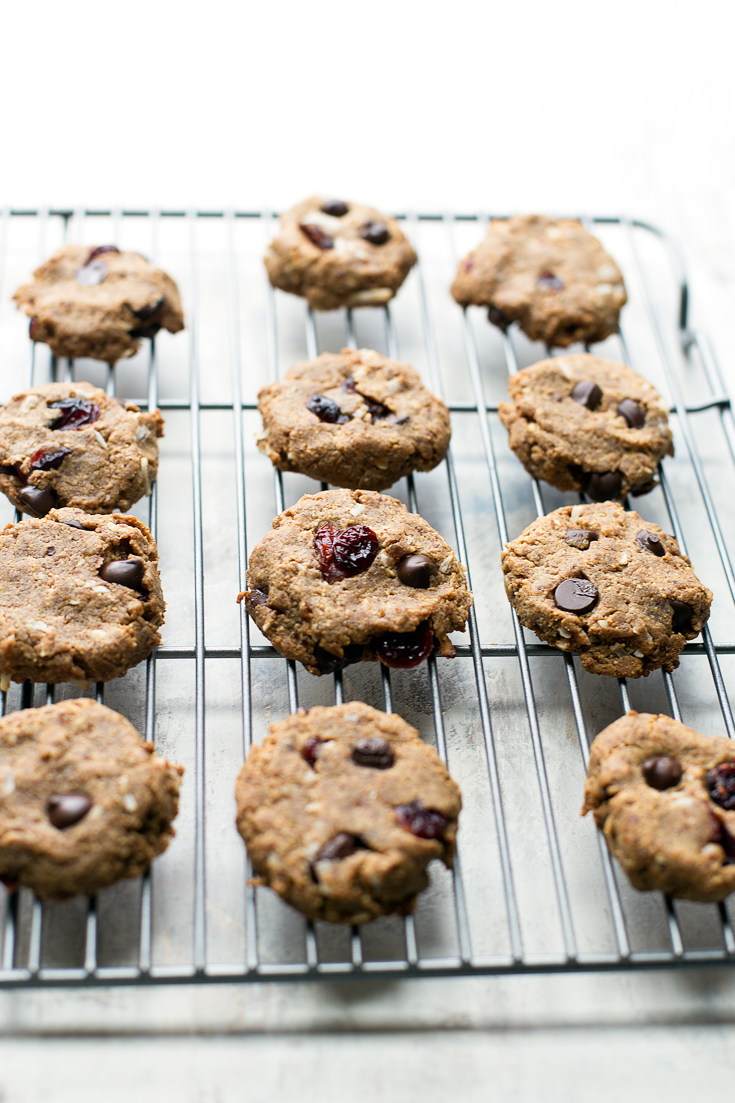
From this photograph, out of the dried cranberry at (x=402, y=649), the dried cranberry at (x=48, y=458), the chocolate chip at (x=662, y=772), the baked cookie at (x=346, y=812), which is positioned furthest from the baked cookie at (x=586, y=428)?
the dried cranberry at (x=48, y=458)

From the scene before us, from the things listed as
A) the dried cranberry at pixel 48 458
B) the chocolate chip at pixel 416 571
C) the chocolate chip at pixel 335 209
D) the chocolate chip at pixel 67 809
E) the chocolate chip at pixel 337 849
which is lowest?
the chocolate chip at pixel 337 849

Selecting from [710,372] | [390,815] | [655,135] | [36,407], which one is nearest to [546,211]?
[655,135]

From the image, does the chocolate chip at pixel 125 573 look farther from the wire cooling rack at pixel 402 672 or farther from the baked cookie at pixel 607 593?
the baked cookie at pixel 607 593

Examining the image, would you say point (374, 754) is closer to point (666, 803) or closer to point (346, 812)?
point (346, 812)

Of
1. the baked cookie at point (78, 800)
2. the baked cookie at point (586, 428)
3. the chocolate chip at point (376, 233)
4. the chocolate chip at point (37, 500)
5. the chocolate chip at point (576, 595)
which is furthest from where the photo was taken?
the chocolate chip at point (376, 233)

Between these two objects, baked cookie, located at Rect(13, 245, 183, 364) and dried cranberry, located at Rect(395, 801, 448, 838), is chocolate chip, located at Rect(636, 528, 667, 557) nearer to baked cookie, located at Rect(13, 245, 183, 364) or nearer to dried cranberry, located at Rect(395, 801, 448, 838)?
dried cranberry, located at Rect(395, 801, 448, 838)

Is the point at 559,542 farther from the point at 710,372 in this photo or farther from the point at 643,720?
the point at 710,372

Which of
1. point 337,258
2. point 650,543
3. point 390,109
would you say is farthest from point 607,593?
point 390,109
